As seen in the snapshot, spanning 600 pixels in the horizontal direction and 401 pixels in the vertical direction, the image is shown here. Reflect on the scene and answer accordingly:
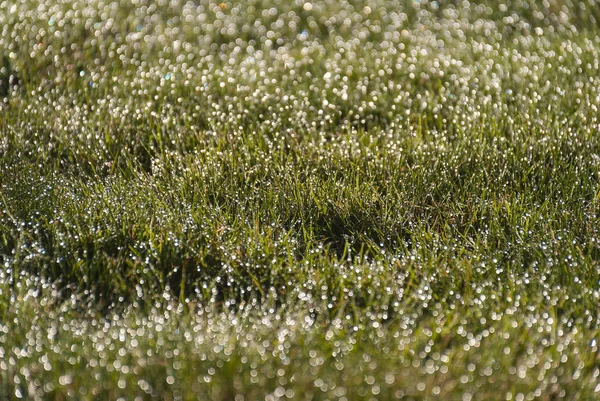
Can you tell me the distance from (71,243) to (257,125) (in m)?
1.08

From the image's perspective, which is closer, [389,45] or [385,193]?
[385,193]

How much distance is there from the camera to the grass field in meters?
1.73

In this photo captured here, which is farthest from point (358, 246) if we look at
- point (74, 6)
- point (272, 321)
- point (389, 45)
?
point (74, 6)

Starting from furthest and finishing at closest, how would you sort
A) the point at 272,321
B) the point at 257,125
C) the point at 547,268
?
the point at 257,125 < the point at 547,268 < the point at 272,321

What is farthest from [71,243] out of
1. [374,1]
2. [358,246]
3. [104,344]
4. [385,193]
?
[374,1]

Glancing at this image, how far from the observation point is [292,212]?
2492 mm

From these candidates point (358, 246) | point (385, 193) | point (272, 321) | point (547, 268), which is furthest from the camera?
point (385, 193)

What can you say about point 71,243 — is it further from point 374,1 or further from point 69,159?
point 374,1

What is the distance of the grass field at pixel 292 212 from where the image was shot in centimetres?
173

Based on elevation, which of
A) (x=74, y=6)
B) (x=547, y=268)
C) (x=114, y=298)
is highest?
(x=74, y=6)

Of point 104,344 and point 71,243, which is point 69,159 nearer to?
point 71,243

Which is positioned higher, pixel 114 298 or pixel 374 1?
pixel 374 1

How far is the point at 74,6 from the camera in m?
4.15

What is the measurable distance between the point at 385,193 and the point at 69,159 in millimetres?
1259
